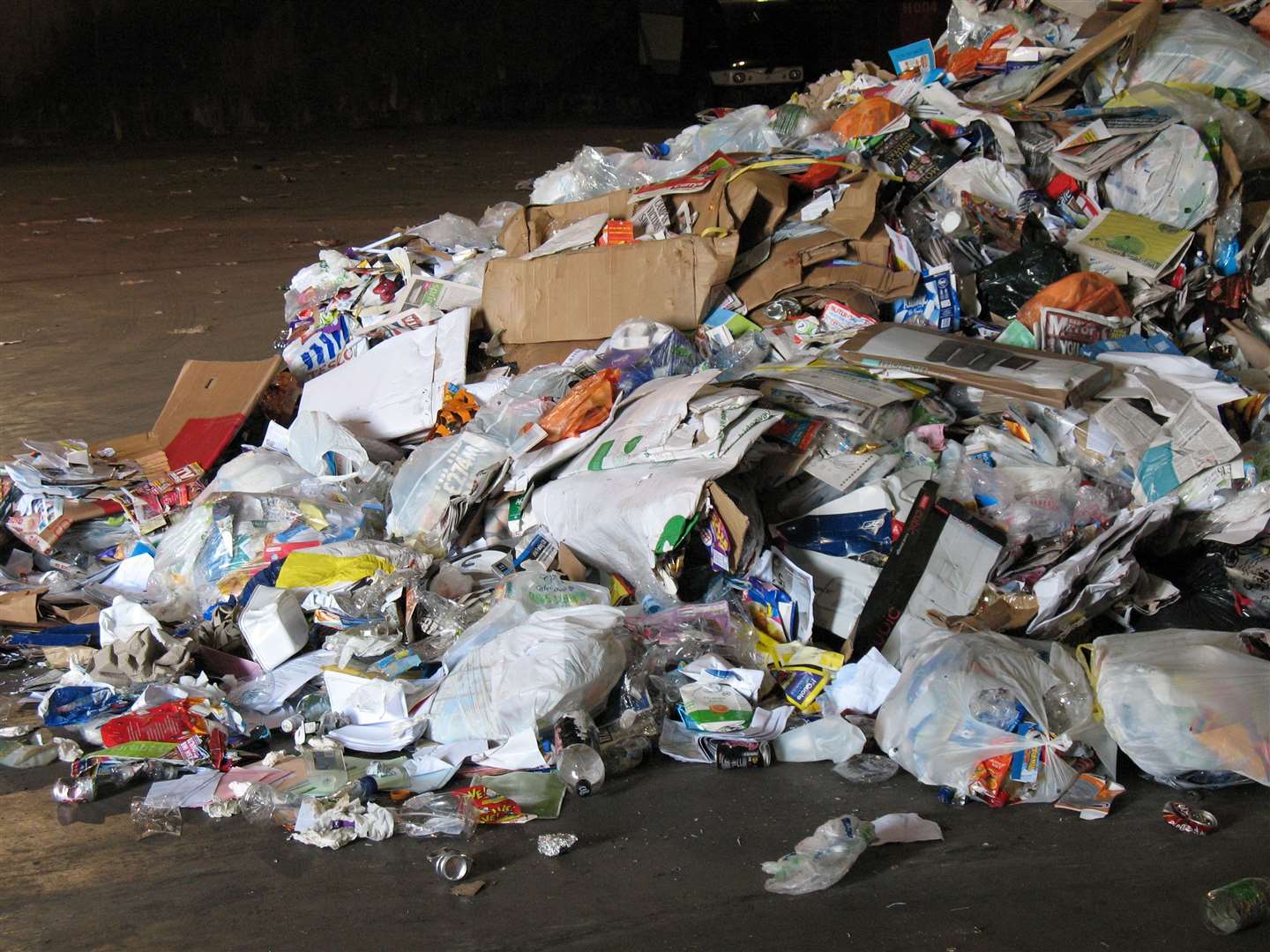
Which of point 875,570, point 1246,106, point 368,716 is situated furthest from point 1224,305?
point 368,716

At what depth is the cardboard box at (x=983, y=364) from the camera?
2.77 meters

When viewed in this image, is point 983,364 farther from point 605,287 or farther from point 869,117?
point 869,117

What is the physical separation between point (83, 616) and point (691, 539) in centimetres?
163

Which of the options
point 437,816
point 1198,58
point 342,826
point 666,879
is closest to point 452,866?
point 437,816

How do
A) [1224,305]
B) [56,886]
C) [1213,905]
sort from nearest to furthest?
[1213,905], [56,886], [1224,305]

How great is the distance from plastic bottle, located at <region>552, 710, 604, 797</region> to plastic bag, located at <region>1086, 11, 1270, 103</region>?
131 inches

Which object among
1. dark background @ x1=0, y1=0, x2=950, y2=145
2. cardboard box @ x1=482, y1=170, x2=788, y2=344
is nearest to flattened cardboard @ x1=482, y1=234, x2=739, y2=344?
cardboard box @ x1=482, y1=170, x2=788, y2=344

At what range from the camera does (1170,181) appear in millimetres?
3660

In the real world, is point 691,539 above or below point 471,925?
above

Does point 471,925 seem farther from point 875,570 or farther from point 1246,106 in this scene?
point 1246,106

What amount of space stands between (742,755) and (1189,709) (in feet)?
2.80

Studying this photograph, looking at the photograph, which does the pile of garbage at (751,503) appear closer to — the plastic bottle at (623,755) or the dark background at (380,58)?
the plastic bottle at (623,755)

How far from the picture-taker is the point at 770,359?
136 inches

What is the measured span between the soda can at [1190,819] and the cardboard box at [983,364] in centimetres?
104
